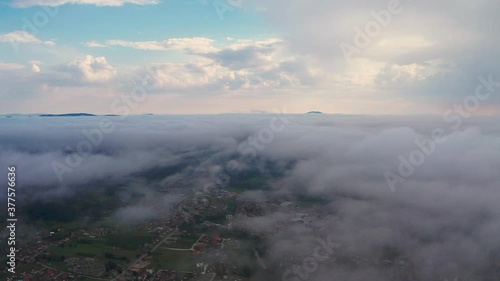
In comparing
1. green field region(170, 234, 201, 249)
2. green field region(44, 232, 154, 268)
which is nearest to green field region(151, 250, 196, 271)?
green field region(170, 234, 201, 249)

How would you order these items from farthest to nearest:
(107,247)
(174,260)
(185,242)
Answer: (185,242)
(107,247)
(174,260)

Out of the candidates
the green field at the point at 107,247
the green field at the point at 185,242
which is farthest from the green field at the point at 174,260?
the green field at the point at 107,247

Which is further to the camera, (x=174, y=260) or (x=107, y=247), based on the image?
(x=107, y=247)

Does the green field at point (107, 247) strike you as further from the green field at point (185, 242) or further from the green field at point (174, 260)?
the green field at point (185, 242)

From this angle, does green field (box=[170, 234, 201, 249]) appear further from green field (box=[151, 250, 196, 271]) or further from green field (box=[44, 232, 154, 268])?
green field (box=[44, 232, 154, 268])

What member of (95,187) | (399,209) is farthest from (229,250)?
(95,187)

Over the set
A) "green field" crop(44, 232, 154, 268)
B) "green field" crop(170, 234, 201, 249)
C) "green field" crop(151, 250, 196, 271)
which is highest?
"green field" crop(170, 234, 201, 249)

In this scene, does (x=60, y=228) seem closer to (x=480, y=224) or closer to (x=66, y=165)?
(x=66, y=165)

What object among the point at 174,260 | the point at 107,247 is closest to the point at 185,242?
the point at 174,260

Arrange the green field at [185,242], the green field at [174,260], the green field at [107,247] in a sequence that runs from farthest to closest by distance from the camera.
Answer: the green field at [185,242] → the green field at [107,247] → the green field at [174,260]

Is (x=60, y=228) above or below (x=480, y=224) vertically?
below

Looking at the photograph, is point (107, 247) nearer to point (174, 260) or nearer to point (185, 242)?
point (185, 242)
